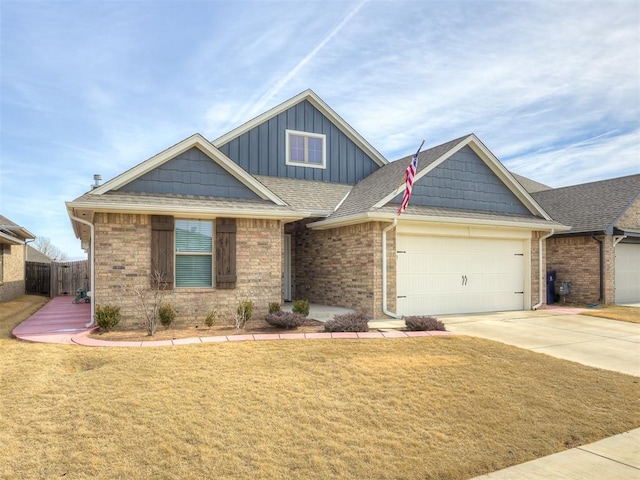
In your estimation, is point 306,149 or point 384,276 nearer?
point 384,276

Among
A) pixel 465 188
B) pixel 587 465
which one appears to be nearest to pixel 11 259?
pixel 465 188

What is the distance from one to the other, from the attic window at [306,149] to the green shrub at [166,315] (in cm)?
757

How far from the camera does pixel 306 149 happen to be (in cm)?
1636

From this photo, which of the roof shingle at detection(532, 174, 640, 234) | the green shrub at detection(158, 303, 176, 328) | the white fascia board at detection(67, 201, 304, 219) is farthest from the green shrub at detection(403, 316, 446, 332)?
the roof shingle at detection(532, 174, 640, 234)

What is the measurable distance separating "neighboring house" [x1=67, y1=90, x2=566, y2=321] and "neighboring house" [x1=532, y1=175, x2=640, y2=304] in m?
3.37

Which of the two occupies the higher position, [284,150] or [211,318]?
[284,150]

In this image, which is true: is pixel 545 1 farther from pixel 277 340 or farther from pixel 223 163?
pixel 277 340

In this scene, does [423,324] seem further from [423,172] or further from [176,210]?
[176,210]

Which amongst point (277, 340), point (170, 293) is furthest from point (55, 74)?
point (277, 340)

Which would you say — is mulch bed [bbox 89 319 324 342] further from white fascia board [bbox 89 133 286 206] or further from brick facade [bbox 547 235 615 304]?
brick facade [bbox 547 235 615 304]

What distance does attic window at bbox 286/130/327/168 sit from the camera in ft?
52.7

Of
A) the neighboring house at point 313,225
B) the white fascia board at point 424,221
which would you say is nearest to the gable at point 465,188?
the neighboring house at point 313,225

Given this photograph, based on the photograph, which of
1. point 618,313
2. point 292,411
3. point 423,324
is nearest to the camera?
point 292,411

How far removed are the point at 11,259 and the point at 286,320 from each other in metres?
15.3
